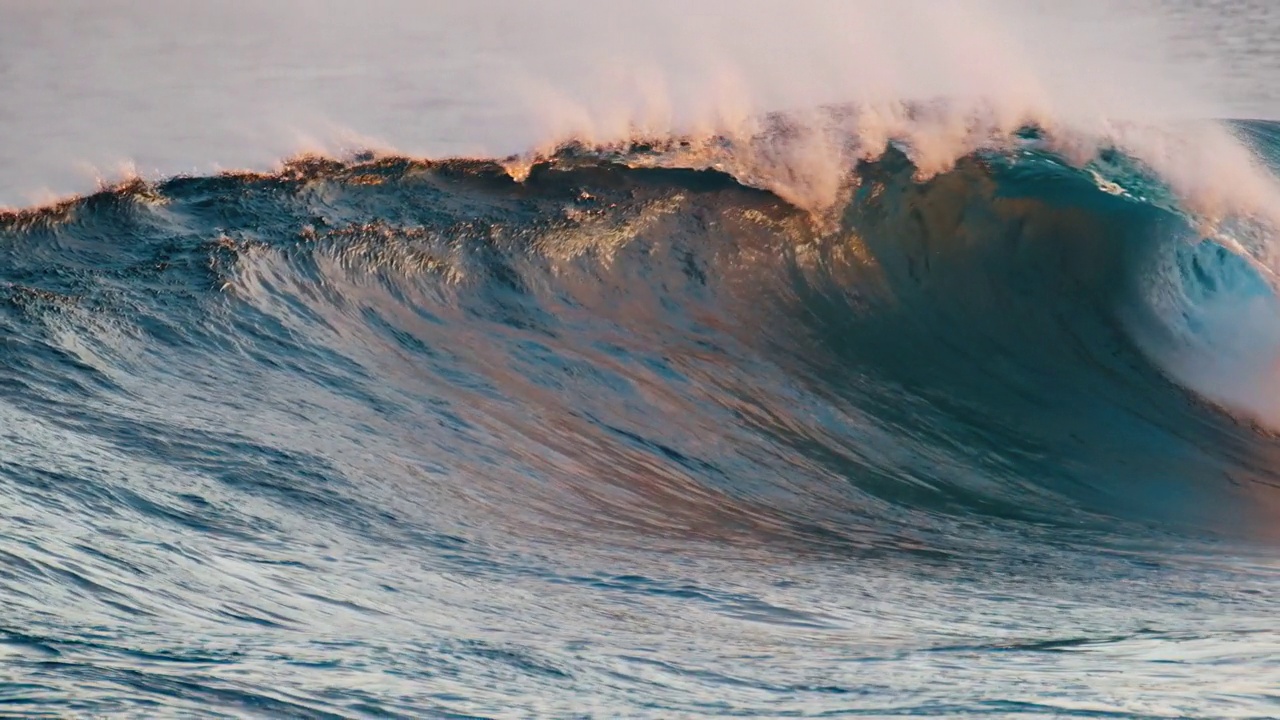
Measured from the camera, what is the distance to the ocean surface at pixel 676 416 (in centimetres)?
477

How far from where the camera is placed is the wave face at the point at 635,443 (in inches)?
187

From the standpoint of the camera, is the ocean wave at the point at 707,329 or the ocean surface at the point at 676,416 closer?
the ocean surface at the point at 676,416

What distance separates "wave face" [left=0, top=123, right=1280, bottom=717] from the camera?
4742 millimetres

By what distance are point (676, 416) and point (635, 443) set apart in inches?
19.7

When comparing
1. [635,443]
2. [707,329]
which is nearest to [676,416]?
[635,443]

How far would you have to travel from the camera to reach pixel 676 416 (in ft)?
29.6

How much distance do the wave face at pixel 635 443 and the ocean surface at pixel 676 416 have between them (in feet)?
0.09

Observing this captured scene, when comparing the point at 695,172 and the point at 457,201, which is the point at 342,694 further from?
the point at 695,172

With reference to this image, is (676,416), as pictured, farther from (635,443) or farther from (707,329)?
(707,329)

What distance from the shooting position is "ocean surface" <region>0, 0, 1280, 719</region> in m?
4.77

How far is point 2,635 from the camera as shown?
4.27 meters

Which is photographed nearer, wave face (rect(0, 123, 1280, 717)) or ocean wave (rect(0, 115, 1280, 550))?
wave face (rect(0, 123, 1280, 717))

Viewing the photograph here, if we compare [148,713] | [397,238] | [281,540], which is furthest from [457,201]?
[148,713]

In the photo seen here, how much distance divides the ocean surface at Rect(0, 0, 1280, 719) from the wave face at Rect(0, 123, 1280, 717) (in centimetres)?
3
